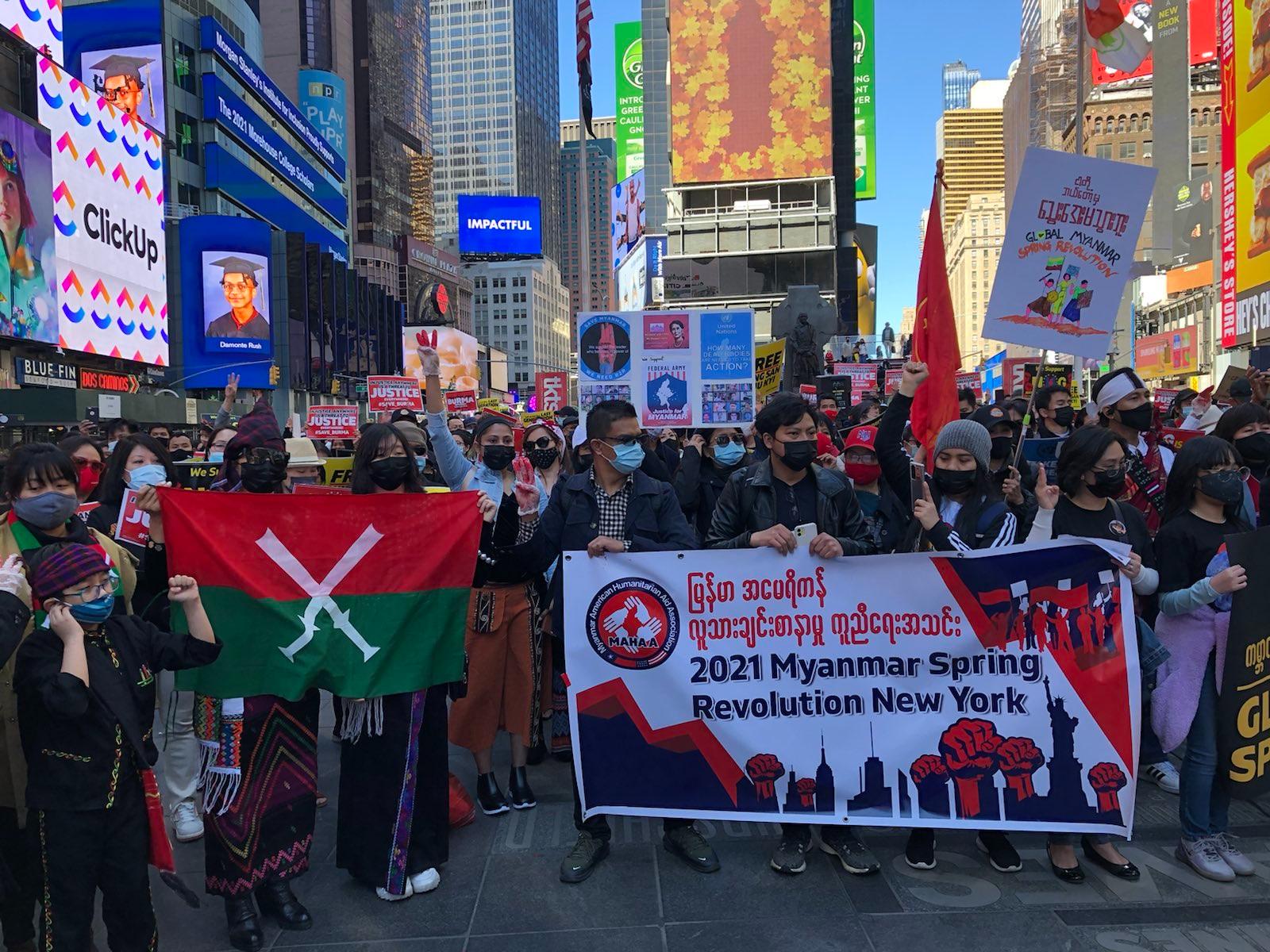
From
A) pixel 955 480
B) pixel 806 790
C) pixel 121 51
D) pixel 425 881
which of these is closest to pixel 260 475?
pixel 425 881

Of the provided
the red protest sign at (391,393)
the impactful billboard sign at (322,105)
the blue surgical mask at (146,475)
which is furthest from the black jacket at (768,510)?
the impactful billboard sign at (322,105)

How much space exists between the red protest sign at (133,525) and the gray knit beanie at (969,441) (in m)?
3.55

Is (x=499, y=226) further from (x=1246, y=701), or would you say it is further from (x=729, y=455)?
(x=1246, y=701)

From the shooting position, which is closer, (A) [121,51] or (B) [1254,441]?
(B) [1254,441]

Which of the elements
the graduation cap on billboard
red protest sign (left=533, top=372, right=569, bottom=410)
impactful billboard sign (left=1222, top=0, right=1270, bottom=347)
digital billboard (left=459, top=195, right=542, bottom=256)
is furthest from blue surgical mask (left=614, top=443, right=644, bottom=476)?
digital billboard (left=459, top=195, right=542, bottom=256)

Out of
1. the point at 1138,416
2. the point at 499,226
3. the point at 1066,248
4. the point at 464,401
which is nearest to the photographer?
the point at 1138,416

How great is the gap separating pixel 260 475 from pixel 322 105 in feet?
296

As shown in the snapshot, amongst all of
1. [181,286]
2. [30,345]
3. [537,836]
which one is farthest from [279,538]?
[181,286]

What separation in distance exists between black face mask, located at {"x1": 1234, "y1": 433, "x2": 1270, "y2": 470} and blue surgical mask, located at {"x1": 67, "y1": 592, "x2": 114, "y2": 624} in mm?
5421

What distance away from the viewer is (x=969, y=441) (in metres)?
4.20

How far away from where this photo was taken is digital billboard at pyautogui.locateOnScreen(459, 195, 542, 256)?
104m

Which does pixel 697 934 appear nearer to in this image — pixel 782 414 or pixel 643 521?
pixel 643 521

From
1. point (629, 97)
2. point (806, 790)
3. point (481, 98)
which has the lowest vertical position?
point (806, 790)

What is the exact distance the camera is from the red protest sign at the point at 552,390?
20781mm
